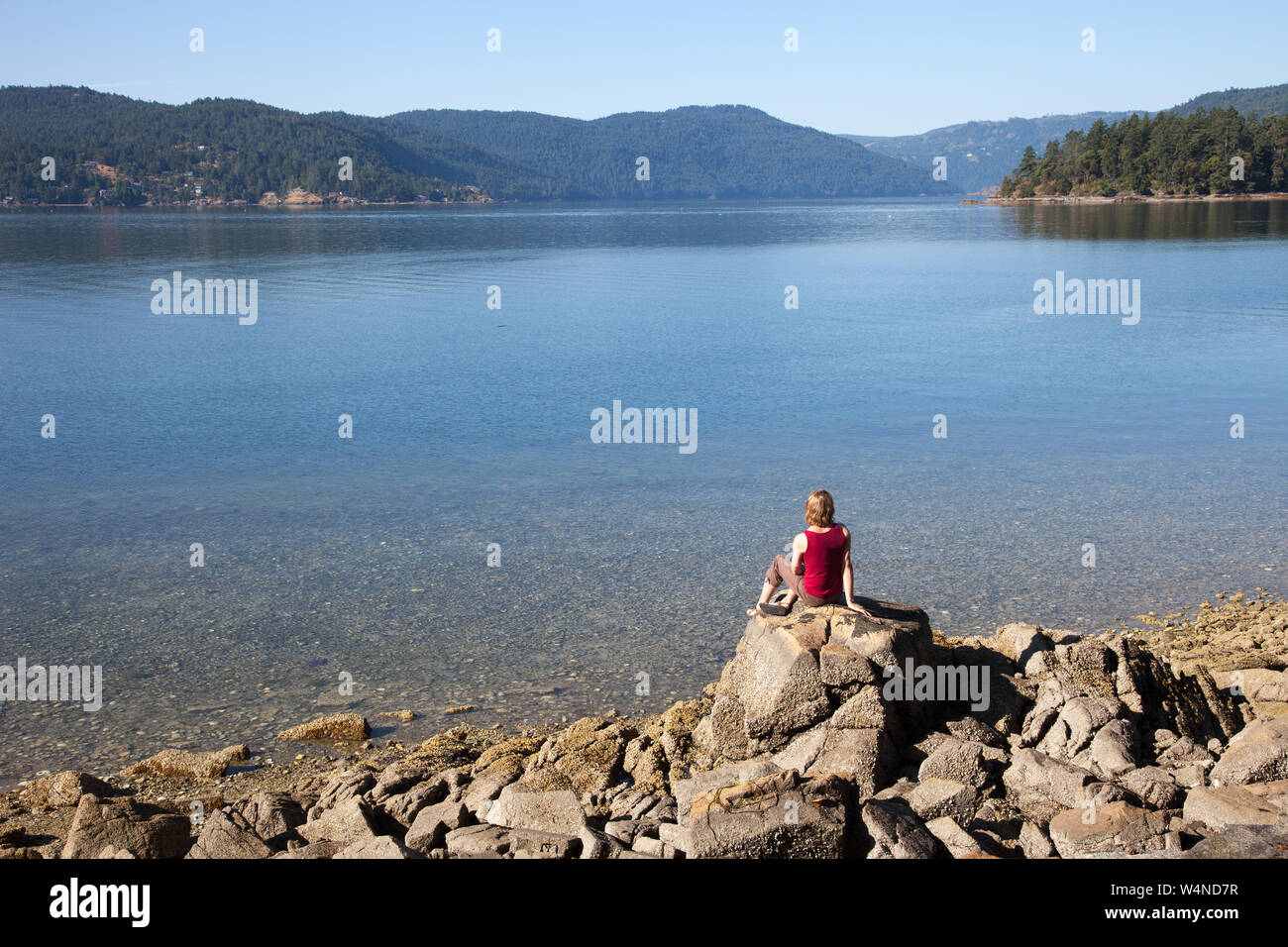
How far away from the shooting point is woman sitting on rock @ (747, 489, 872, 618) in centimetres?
906

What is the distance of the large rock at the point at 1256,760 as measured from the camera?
7.56m

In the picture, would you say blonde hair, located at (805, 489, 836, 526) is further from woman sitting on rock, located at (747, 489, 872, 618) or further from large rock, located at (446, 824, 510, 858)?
large rock, located at (446, 824, 510, 858)

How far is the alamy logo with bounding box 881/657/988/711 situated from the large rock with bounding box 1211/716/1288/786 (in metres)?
1.87

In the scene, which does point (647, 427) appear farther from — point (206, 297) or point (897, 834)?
point (206, 297)

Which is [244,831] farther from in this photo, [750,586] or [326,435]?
[326,435]

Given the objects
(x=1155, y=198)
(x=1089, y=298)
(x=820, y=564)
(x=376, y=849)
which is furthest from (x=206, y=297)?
(x=1155, y=198)

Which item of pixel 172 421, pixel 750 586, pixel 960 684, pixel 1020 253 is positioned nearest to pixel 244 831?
pixel 960 684

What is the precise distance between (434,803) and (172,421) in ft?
57.0

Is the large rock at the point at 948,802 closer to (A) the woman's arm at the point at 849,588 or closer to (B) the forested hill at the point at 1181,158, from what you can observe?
(A) the woman's arm at the point at 849,588

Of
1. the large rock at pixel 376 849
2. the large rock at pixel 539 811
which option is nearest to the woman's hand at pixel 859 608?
the large rock at pixel 539 811

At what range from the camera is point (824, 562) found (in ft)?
29.8

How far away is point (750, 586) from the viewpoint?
13688 mm

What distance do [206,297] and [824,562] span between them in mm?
45238
